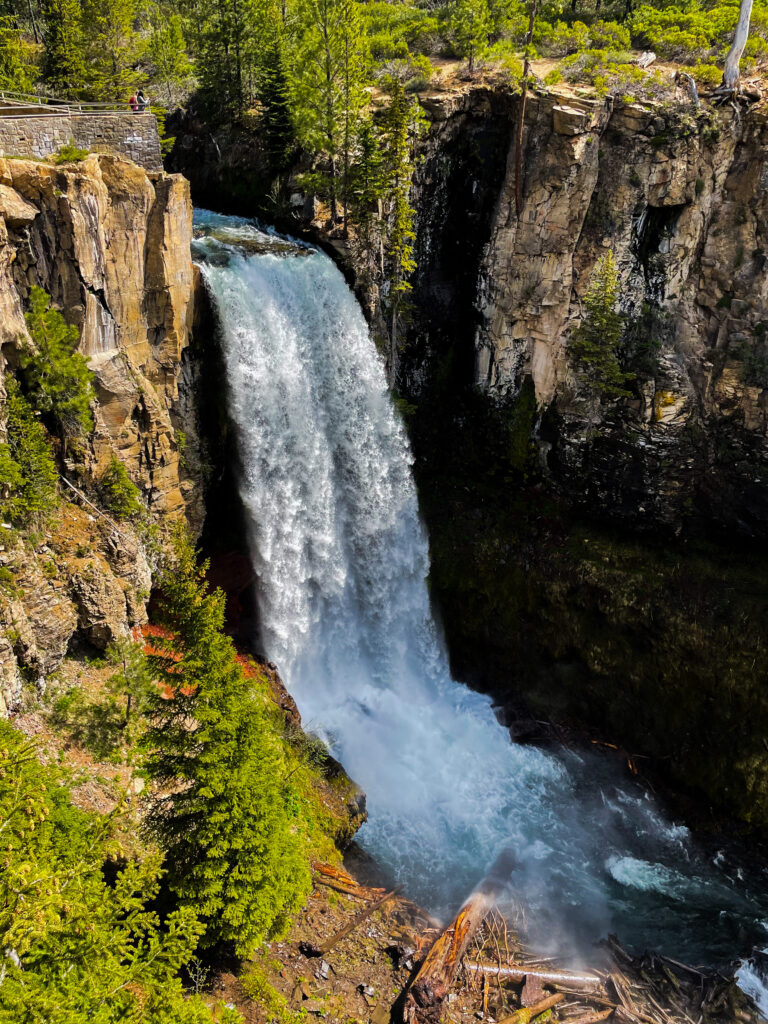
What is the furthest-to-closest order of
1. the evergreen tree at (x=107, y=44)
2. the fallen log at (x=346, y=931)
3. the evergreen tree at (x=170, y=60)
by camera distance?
1. the evergreen tree at (x=170, y=60)
2. the evergreen tree at (x=107, y=44)
3. the fallen log at (x=346, y=931)

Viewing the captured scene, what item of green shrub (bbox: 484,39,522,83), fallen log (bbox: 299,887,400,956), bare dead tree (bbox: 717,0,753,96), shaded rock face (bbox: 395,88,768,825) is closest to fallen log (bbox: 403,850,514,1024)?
fallen log (bbox: 299,887,400,956)

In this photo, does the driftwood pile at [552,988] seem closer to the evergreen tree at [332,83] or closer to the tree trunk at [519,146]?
the tree trunk at [519,146]

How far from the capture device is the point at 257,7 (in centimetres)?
2755

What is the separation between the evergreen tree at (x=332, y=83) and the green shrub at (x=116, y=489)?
13.5m

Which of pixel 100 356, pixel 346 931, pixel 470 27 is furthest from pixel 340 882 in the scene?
pixel 470 27

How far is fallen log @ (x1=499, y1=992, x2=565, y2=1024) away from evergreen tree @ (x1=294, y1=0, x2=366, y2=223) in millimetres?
25007

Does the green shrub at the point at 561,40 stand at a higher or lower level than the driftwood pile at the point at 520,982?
higher

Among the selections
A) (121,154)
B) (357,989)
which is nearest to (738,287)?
(121,154)

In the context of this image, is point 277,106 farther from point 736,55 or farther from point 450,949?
point 450,949

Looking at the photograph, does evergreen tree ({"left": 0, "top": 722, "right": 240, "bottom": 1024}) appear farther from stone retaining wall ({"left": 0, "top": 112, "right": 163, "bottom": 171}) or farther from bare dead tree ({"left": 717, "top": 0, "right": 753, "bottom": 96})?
bare dead tree ({"left": 717, "top": 0, "right": 753, "bottom": 96})

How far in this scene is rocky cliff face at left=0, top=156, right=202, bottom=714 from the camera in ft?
47.8

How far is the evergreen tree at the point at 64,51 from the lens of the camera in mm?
22828

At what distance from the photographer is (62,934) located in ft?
29.0

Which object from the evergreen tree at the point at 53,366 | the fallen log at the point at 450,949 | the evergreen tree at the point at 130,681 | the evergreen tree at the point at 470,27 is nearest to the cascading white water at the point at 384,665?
the fallen log at the point at 450,949
